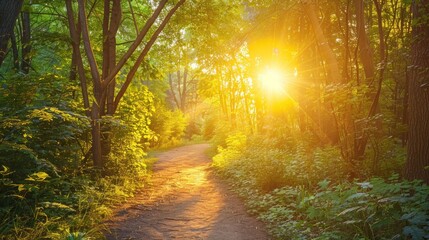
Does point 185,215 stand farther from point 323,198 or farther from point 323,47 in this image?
point 323,47

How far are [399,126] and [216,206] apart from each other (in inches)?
206

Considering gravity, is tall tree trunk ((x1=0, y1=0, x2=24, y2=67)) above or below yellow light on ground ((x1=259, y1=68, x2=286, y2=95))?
above

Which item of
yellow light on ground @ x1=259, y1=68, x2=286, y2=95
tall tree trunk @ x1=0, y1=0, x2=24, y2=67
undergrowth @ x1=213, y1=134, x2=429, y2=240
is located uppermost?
tall tree trunk @ x1=0, y1=0, x2=24, y2=67

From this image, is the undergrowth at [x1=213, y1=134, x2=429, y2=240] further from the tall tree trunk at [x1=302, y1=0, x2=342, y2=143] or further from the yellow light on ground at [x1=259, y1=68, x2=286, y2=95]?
the yellow light on ground at [x1=259, y1=68, x2=286, y2=95]

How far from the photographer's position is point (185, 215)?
6.71 meters

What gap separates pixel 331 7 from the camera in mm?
9516

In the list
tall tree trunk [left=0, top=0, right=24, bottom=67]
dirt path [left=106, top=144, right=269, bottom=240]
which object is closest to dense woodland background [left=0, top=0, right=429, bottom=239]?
tall tree trunk [left=0, top=0, right=24, bottom=67]

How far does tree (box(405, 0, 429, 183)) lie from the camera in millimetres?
4574

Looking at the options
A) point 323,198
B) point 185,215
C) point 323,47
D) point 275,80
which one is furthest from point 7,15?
point 275,80

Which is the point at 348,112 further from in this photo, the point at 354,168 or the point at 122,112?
the point at 122,112

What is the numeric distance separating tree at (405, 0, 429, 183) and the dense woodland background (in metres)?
0.02

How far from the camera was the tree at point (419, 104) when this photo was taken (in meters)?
4.57

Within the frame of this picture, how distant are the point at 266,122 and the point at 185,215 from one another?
400 inches

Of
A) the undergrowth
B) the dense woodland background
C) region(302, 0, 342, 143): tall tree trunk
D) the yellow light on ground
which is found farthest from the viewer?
the yellow light on ground
